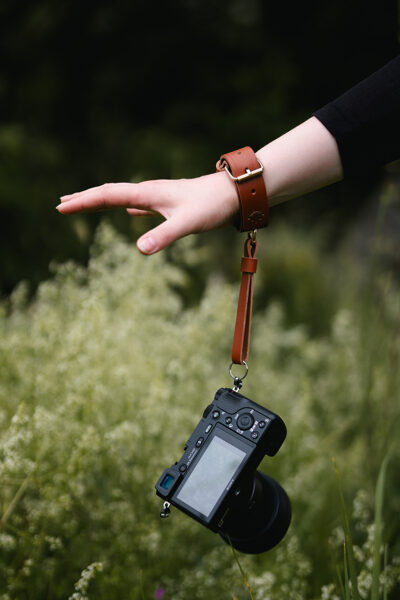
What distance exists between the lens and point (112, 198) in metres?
0.91

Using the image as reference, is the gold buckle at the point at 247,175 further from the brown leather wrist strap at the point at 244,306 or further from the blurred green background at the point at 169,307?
the blurred green background at the point at 169,307

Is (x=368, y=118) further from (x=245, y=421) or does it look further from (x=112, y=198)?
(x=245, y=421)

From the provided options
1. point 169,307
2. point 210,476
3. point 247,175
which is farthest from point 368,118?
point 169,307

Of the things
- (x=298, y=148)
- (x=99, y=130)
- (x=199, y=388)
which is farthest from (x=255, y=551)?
(x=99, y=130)

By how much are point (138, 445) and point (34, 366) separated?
45 centimetres

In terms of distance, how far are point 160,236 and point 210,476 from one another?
0.44 metres

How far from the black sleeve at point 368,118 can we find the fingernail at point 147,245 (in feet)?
1.38

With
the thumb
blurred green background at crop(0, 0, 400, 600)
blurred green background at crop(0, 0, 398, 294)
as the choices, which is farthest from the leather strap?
blurred green background at crop(0, 0, 398, 294)

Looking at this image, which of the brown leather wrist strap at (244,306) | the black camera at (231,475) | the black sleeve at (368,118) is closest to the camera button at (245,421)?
the black camera at (231,475)

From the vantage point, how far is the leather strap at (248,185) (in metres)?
0.95

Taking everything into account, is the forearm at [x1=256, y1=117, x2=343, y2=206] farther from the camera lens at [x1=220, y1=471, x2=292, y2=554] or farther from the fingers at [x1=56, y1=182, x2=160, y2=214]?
the camera lens at [x1=220, y1=471, x2=292, y2=554]

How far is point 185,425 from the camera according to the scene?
1.73 m

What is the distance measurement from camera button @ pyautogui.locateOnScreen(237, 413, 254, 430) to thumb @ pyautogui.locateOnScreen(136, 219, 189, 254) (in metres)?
0.35

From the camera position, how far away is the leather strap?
3.10ft
